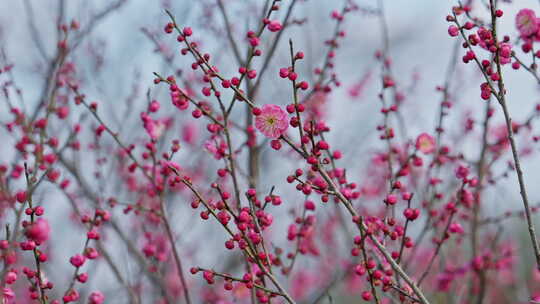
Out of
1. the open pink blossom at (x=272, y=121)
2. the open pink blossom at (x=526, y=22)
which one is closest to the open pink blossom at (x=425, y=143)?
the open pink blossom at (x=526, y=22)

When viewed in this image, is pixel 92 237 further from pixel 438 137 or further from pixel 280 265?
pixel 438 137

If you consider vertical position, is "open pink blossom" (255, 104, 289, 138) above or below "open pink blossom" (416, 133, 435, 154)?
below

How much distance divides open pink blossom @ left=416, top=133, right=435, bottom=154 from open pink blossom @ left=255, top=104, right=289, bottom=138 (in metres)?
1.08

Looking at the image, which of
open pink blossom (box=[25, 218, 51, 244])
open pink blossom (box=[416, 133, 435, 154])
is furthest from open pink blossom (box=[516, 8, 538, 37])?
open pink blossom (box=[25, 218, 51, 244])

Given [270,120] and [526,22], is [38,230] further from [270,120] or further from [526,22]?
[526,22]

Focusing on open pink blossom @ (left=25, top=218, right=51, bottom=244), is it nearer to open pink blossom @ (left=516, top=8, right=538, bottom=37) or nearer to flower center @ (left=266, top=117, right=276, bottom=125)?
flower center @ (left=266, top=117, right=276, bottom=125)

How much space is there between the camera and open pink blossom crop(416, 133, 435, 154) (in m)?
3.05

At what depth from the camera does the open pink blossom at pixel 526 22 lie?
2.42 m

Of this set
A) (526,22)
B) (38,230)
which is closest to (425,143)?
(526,22)

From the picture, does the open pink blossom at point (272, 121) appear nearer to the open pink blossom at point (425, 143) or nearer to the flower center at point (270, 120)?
the flower center at point (270, 120)

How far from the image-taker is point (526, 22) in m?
2.47

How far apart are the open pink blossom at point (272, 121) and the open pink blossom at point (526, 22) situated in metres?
1.12

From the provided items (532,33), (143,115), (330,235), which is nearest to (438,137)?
(532,33)

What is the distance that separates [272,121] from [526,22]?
3.96ft
